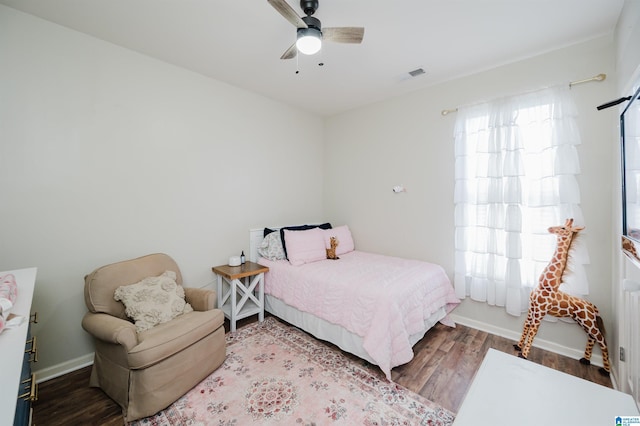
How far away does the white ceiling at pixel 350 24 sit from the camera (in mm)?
1893

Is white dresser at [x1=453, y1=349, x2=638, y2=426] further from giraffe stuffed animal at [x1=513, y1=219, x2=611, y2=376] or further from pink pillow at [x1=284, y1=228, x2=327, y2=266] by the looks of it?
pink pillow at [x1=284, y1=228, x2=327, y2=266]

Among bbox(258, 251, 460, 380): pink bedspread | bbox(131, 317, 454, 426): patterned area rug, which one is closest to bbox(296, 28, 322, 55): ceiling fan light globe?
bbox(258, 251, 460, 380): pink bedspread

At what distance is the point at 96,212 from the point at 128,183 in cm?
36

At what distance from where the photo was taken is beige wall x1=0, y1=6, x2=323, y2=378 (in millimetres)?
1987

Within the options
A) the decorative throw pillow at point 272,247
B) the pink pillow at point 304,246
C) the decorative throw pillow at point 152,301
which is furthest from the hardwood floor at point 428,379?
the decorative throw pillow at point 272,247

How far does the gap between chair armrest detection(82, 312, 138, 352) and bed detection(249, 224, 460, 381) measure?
146 cm

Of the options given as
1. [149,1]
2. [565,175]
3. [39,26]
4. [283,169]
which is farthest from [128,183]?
[565,175]

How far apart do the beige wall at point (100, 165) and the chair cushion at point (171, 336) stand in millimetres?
926

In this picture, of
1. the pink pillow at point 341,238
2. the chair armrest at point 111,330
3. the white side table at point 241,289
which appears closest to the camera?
the chair armrest at point 111,330

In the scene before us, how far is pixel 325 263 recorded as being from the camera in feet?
10.2

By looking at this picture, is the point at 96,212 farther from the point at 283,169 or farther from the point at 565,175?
the point at 565,175

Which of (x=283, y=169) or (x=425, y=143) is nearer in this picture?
(x=425, y=143)

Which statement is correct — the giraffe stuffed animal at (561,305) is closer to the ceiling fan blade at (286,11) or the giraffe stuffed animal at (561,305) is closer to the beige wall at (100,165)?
the ceiling fan blade at (286,11)

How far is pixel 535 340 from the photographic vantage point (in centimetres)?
253
